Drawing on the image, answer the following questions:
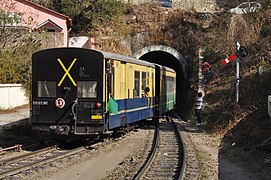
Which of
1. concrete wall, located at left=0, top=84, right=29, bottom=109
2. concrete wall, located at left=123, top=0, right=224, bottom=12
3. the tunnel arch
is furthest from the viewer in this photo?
concrete wall, located at left=123, top=0, right=224, bottom=12

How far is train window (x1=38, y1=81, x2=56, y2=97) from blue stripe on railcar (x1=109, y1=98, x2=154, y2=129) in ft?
5.84

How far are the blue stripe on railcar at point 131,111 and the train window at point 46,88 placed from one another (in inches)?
70.0

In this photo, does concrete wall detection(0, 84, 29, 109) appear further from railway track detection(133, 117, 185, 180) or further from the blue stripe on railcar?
railway track detection(133, 117, 185, 180)

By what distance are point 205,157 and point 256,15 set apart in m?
21.0

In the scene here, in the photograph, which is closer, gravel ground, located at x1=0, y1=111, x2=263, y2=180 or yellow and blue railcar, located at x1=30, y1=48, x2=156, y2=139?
gravel ground, located at x1=0, y1=111, x2=263, y2=180

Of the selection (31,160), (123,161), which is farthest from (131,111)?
(31,160)

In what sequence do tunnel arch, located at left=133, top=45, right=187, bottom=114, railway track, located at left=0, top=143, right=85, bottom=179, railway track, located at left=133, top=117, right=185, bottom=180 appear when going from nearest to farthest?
railway track, located at left=133, top=117, right=185, bottom=180 < railway track, located at left=0, top=143, right=85, bottom=179 < tunnel arch, located at left=133, top=45, right=187, bottom=114

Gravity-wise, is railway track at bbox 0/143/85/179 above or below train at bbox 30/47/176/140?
below

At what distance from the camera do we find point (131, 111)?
50.1ft

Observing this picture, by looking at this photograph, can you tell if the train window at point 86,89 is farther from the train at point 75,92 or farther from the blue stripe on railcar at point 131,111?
the blue stripe on railcar at point 131,111

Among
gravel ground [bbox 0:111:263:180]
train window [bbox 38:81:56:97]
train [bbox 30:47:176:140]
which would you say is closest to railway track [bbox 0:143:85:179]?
gravel ground [bbox 0:111:263:180]

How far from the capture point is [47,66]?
12.7m

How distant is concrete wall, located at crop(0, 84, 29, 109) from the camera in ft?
73.4

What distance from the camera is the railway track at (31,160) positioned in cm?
975
